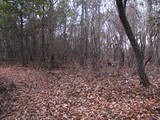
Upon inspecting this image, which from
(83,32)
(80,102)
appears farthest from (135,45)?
(83,32)

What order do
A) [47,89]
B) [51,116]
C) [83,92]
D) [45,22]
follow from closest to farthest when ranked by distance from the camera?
[51,116] → [83,92] → [47,89] → [45,22]

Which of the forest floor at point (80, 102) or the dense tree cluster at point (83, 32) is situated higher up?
the dense tree cluster at point (83, 32)

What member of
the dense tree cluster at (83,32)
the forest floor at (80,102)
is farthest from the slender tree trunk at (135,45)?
the dense tree cluster at (83,32)

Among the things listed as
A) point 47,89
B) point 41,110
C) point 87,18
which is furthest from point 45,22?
Result: point 41,110

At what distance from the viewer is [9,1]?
262 inches

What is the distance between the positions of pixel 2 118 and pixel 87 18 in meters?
Result: 16.3

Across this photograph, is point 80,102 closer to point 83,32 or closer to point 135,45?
point 135,45

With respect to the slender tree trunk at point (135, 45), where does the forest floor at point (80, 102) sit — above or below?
below

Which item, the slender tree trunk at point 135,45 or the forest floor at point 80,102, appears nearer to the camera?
the forest floor at point 80,102

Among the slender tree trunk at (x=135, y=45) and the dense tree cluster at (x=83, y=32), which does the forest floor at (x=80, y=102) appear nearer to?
the slender tree trunk at (x=135, y=45)

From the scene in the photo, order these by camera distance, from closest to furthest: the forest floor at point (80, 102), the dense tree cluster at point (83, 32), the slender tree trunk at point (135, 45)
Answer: the forest floor at point (80, 102)
the slender tree trunk at point (135, 45)
the dense tree cluster at point (83, 32)

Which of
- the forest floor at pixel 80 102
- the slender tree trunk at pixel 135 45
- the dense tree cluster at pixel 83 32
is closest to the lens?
the forest floor at pixel 80 102

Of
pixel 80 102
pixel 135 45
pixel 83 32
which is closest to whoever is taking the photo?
pixel 80 102

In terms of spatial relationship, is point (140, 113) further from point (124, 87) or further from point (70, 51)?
point (70, 51)
